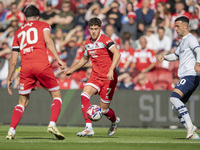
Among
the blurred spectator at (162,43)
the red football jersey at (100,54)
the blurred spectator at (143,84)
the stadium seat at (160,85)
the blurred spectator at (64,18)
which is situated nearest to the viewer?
the red football jersey at (100,54)

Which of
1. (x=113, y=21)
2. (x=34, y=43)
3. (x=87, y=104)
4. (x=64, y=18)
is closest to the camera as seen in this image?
(x=34, y=43)

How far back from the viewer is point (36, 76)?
8719 millimetres

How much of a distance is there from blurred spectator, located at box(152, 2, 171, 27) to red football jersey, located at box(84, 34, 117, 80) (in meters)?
7.64

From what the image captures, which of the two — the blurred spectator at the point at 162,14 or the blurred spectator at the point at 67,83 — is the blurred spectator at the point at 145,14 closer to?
the blurred spectator at the point at 162,14

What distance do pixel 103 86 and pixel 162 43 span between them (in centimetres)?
696

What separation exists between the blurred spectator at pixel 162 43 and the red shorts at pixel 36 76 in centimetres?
852

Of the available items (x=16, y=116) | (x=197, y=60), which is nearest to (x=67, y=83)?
(x=16, y=116)

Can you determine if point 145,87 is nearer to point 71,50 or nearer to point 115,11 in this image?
point 71,50

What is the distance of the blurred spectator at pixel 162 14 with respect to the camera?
17547mm

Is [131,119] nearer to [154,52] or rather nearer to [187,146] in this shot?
[154,52]

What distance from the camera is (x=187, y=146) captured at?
7867 mm

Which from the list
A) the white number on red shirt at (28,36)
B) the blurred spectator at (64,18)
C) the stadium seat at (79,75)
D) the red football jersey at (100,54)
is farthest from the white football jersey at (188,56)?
the blurred spectator at (64,18)

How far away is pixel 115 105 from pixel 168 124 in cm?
190

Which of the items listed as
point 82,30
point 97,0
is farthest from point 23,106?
point 97,0
